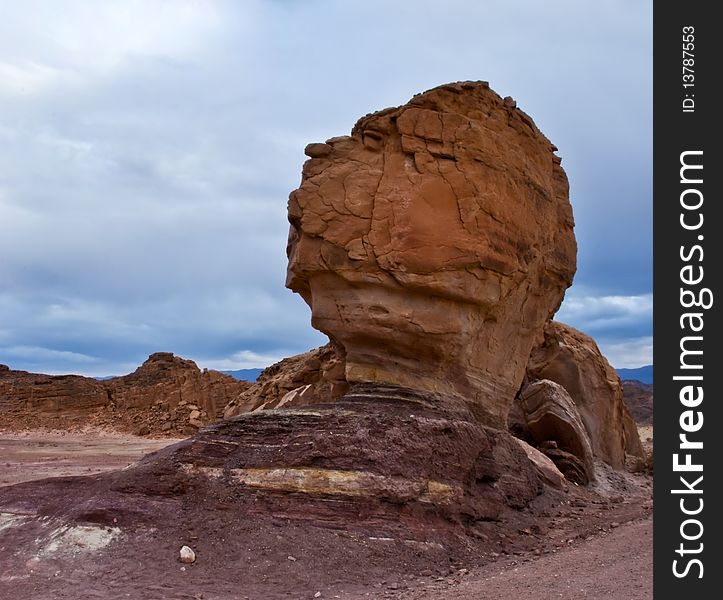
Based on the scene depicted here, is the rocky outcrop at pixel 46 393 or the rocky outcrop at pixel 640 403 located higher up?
the rocky outcrop at pixel 640 403

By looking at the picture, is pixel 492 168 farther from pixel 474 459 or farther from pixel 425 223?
pixel 474 459

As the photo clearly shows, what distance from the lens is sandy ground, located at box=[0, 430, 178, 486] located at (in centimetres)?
1865

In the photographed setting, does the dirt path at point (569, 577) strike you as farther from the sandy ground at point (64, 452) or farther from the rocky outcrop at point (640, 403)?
the rocky outcrop at point (640, 403)

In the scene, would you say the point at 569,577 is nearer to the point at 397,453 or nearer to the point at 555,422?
the point at 397,453

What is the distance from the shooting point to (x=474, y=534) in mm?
9773

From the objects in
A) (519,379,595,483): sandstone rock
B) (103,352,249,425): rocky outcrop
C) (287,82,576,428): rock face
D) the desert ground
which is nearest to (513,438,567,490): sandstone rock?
(287,82,576,428): rock face

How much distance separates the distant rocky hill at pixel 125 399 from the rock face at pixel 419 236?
81.1 feet

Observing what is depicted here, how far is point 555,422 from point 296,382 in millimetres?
7740

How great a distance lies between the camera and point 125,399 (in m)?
37.9

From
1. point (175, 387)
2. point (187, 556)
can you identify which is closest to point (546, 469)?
point (187, 556)

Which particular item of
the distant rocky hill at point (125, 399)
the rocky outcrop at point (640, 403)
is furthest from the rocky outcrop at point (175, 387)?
the rocky outcrop at point (640, 403)

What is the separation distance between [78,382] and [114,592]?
33430 millimetres

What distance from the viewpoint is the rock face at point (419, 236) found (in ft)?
35.9

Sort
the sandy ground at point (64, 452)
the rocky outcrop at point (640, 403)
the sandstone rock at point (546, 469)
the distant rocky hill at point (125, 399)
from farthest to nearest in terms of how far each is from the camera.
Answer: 1. the rocky outcrop at point (640, 403)
2. the distant rocky hill at point (125, 399)
3. the sandy ground at point (64, 452)
4. the sandstone rock at point (546, 469)
